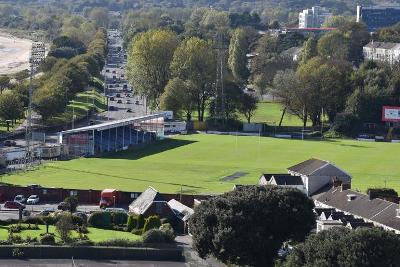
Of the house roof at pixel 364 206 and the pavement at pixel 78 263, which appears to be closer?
the pavement at pixel 78 263

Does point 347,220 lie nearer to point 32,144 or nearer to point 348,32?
point 32,144

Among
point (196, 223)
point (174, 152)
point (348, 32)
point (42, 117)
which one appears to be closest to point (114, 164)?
point (174, 152)

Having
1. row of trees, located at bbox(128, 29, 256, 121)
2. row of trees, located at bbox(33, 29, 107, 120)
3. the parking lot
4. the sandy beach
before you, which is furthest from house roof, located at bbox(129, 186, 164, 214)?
the sandy beach

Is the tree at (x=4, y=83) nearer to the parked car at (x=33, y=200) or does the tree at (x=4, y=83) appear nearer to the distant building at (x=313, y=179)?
the parked car at (x=33, y=200)

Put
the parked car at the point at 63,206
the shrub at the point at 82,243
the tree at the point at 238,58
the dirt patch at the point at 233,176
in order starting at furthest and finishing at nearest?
1. the tree at the point at 238,58
2. the dirt patch at the point at 233,176
3. the parked car at the point at 63,206
4. the shrub at the point at 82,243

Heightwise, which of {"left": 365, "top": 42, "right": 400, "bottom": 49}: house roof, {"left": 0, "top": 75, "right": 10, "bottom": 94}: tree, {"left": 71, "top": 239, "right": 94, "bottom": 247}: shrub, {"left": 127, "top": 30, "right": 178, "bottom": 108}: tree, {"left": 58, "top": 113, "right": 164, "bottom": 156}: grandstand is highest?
{"left": 365, "top": 42, "right": 400, "bottom": 49}: house roof

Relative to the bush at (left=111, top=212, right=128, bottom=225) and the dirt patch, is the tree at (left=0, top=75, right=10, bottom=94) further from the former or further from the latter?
the bush at (left=111, top=212, right=128, bottom=225)

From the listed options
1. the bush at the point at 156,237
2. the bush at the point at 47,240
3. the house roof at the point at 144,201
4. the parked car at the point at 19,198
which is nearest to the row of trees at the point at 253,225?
the bush at the point at 156,237
